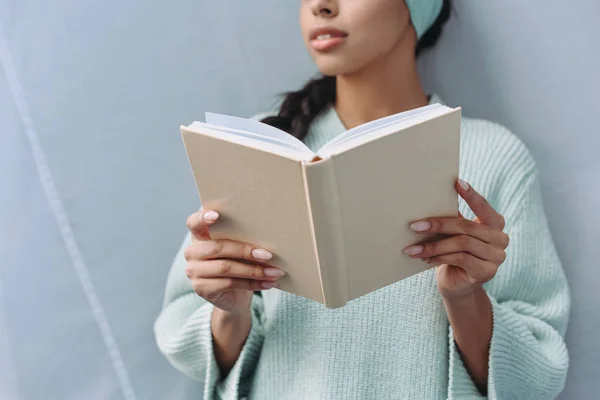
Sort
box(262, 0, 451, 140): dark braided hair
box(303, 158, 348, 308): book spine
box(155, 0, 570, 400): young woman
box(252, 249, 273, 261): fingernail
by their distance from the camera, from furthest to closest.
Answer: box(262, 0, 451, 140): dark braided hair, box(155, 0, 570, 400): young woman, box(252, 249, 273, 261): fingernail, box(303, 158, 348, 308): book spine

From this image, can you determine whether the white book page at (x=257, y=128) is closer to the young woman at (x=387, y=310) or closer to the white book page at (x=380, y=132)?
the white book page at (x=380, y=132)

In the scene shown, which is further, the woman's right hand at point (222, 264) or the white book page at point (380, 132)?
the woman's right hand at point (222, 264)

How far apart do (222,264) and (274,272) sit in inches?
2.5

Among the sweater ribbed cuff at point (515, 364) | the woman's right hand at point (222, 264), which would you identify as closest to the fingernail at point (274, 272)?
the woman's right hand at point (222, 264)

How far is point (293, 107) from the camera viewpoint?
0.96 metres

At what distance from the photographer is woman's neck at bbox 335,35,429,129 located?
0.87 meters

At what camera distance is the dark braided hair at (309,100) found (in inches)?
Answer: 36.5

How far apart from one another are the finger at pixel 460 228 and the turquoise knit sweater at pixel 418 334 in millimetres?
150

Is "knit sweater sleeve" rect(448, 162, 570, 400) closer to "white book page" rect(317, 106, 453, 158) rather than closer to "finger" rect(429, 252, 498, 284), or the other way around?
"finger" rect(429, 252, 498, 284)

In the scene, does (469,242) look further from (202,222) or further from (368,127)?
(202,222)

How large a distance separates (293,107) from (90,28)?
1.15 ft

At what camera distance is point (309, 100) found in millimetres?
954

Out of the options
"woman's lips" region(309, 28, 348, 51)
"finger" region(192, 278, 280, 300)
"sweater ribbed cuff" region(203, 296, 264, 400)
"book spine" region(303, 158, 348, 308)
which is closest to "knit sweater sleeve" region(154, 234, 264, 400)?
"sweater ribbed cuff" region(203, 296, 264, 400)

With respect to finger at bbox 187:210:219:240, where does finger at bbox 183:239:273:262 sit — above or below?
below
